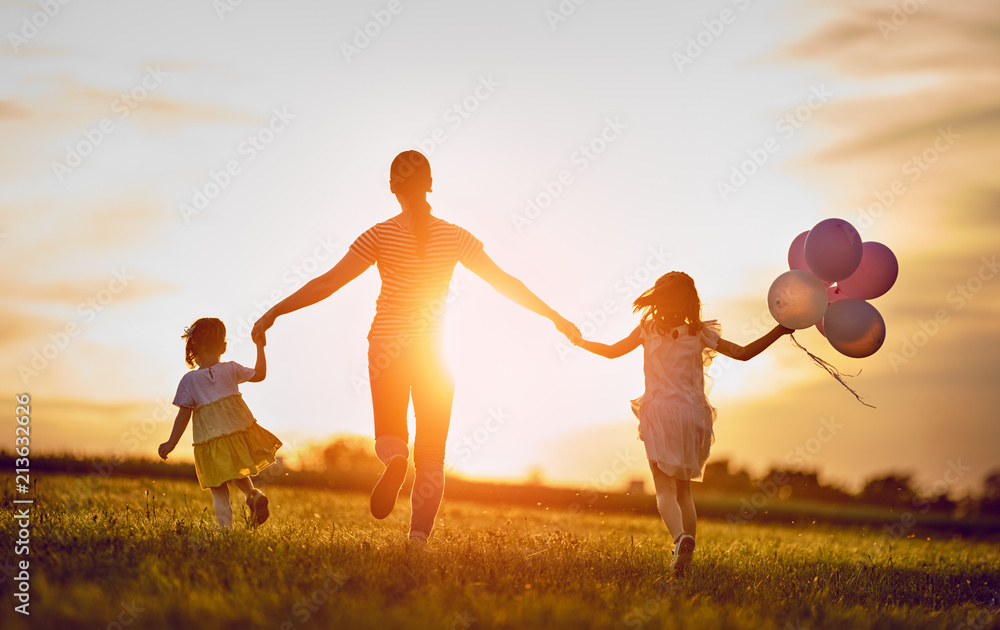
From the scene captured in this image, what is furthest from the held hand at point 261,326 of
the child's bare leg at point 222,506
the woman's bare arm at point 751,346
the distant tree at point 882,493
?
the distant tree at point 882,493

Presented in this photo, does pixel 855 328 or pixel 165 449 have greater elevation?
pixel 855 328

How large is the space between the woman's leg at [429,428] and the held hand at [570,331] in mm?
1678

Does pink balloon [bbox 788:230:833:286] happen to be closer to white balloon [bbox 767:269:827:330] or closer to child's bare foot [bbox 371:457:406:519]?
white balloon [bbox 767:269:827:330]

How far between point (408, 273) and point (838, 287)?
413 centimetres

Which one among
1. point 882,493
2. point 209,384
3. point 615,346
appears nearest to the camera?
point 615,346

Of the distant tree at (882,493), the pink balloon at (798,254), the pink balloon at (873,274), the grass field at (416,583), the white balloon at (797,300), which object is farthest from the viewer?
the distant tree at (882,493)

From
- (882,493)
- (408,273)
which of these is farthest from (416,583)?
(882,493)

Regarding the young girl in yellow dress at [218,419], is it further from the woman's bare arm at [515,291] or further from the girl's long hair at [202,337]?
the woman's bare arm at [515,291]

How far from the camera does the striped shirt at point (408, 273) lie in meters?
6.57

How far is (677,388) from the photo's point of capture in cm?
743

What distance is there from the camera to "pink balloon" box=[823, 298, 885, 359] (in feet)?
24.2

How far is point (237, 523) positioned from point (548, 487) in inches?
527

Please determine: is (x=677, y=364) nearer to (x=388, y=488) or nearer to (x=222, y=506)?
(x=388, y=488)

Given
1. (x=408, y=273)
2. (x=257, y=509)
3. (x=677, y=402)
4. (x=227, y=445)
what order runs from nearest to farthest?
(x=408, y=273), (x=677, y=402), (x=257, y=509), (x=227, y=445)
